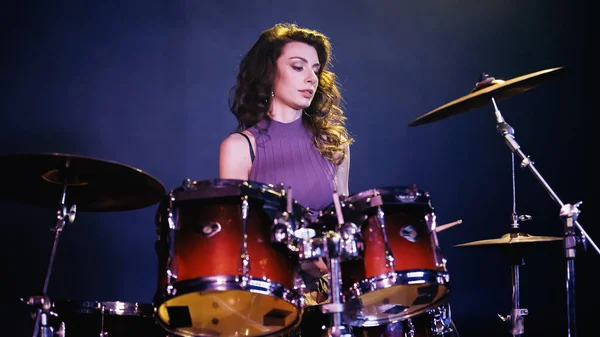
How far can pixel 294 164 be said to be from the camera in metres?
3.13

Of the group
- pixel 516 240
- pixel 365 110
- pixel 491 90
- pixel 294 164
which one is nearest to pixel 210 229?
pixel 294 164

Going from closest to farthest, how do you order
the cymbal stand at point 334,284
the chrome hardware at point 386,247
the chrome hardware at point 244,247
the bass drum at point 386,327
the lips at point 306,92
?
the cymbal stand at point 334,284 → the chrome hardware at point 244,247 → the chrome hardware at point 386,247 → the bass drum at point 386,327 → the lips at point 306,92

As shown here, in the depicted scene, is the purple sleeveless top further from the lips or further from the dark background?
the dark background

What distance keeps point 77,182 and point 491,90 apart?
5.24 feet

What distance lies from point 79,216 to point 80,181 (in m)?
0.78

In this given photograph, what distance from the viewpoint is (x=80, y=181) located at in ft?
7.74

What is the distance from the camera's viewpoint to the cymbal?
210 cm

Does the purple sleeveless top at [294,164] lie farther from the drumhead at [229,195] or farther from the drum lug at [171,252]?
the drum lug at [171,252]

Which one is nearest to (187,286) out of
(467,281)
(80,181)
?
(80,181)

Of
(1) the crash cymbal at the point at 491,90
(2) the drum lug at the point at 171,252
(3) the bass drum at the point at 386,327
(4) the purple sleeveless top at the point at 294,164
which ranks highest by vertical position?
(1) the crash cymbal at the point at 491,90

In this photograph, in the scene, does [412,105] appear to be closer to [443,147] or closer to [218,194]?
[443,147]

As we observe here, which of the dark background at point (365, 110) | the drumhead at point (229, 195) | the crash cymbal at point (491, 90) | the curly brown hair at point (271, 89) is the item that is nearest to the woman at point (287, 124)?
the curly brown hair at point (271, 89)

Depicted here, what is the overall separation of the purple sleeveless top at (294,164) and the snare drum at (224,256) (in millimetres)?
825

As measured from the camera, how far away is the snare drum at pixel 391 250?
2.18 metres
